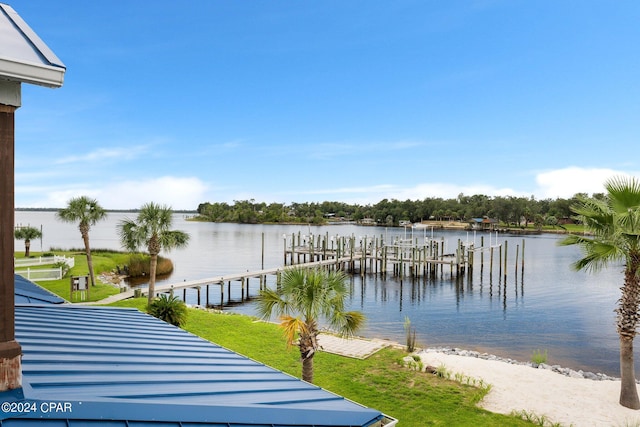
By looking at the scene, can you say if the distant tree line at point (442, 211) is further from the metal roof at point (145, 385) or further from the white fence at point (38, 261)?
the metal roof at point (145, 385)

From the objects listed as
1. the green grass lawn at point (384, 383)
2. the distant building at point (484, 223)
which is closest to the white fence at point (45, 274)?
the green grass lawn at point (384, 383)

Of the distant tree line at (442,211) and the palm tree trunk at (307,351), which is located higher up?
the distant tree line at (442,211)

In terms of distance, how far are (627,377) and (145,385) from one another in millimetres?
14595

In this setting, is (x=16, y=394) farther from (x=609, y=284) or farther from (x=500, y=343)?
(x=609, y=284)

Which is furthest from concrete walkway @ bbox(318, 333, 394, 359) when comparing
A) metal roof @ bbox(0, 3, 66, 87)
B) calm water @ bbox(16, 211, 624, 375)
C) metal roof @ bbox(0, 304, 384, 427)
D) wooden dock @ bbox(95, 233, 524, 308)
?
metal roof @ bbox(0, 3, 66, 87)

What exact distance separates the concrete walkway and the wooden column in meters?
14.8

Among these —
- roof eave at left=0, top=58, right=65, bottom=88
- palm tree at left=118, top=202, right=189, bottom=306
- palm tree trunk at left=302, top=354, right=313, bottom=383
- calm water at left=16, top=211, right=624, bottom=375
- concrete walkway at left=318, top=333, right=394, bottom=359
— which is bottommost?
calm water at left=16, top=211, right=624, bottom=375

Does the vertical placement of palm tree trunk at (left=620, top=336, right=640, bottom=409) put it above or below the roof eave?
below

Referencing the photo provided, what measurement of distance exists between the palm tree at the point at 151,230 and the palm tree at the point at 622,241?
21298mm

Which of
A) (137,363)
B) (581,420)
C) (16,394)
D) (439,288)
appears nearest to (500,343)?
(581,420)

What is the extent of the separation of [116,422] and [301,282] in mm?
7743

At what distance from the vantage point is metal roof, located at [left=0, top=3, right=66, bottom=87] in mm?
3281

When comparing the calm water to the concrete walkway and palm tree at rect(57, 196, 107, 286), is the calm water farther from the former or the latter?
palm tree at rect(57, 196, 107, 286)

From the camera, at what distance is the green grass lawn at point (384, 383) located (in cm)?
1250
